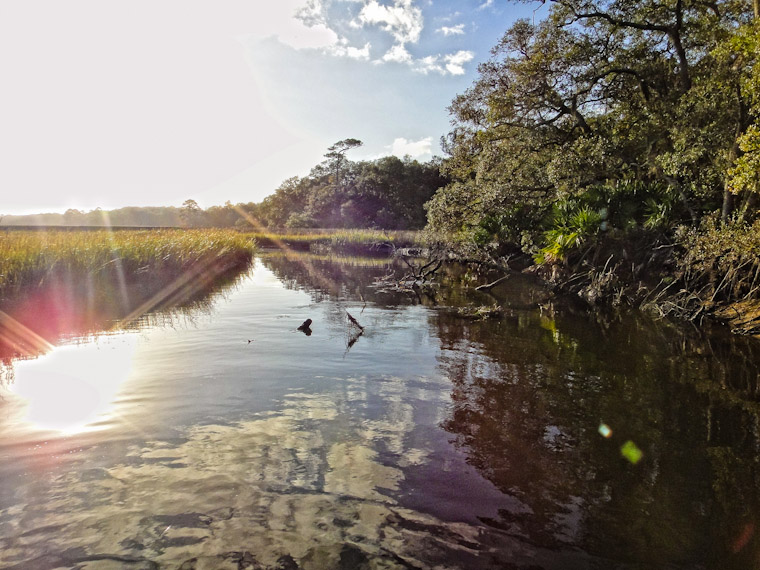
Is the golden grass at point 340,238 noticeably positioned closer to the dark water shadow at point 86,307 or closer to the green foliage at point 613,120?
the green foliage at point 613,120

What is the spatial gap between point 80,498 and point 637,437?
6042mm

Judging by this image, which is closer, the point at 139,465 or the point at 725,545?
the point at 725,545

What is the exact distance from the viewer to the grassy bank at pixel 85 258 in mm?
12203

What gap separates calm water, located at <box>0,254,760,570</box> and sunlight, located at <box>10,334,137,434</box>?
0.04m

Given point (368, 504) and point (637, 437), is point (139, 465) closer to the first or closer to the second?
point (368, 504)

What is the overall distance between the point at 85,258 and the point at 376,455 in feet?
45.4

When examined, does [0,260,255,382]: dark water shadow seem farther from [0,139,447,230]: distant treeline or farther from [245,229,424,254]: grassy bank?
[0,139,447,230]: distant treeline

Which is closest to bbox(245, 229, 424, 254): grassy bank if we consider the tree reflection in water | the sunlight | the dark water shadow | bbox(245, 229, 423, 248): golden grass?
bbox(245, 229, 423, 248): golden grass

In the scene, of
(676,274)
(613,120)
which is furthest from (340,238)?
(676,274)

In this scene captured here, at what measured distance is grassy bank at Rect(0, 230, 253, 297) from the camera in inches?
480

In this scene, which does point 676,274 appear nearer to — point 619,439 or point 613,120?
point 613,120

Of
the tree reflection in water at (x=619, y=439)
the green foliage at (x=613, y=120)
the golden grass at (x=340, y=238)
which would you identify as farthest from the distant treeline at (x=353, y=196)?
the tree reflection in water at (x=619, y=439)

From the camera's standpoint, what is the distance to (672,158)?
13.2 m

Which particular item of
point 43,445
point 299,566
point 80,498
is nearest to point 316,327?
point 43,445
